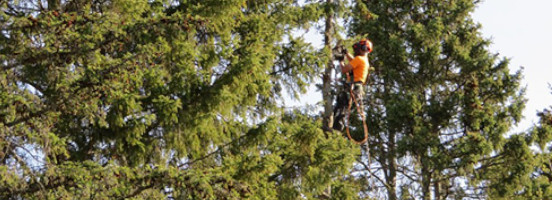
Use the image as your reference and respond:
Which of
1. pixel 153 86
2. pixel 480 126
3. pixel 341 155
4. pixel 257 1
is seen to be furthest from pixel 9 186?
pixel 480 126

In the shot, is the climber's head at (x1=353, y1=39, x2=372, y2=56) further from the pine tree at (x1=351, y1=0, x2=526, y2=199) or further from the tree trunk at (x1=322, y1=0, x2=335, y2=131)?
the pine tree at (x1=351, y1=0, x2=526, y2=199)

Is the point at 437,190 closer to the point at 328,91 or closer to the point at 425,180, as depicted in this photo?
the point at 425,180

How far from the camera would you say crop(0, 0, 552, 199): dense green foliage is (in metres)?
9.12

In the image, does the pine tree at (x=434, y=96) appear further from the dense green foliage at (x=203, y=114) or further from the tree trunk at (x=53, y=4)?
the tree trunk at (x=53, y=4)

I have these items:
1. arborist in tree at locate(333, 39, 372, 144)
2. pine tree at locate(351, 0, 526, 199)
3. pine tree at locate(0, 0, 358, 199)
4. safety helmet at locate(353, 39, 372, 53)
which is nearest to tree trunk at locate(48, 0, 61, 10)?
pine tree at locate(0, 0, 358, 199)

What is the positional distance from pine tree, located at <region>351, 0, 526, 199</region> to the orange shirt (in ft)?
15.8

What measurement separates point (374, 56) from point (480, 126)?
10.4ft

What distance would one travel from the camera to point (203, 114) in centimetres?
1084

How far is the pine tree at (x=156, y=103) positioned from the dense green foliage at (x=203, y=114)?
21 millimetres

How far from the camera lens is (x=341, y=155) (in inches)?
473

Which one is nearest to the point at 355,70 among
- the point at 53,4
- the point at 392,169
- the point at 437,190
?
the point at 53,4

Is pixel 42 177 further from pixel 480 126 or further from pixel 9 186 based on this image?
pixel 480 126

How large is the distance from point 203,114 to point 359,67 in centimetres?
320

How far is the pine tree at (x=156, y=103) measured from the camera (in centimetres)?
896
